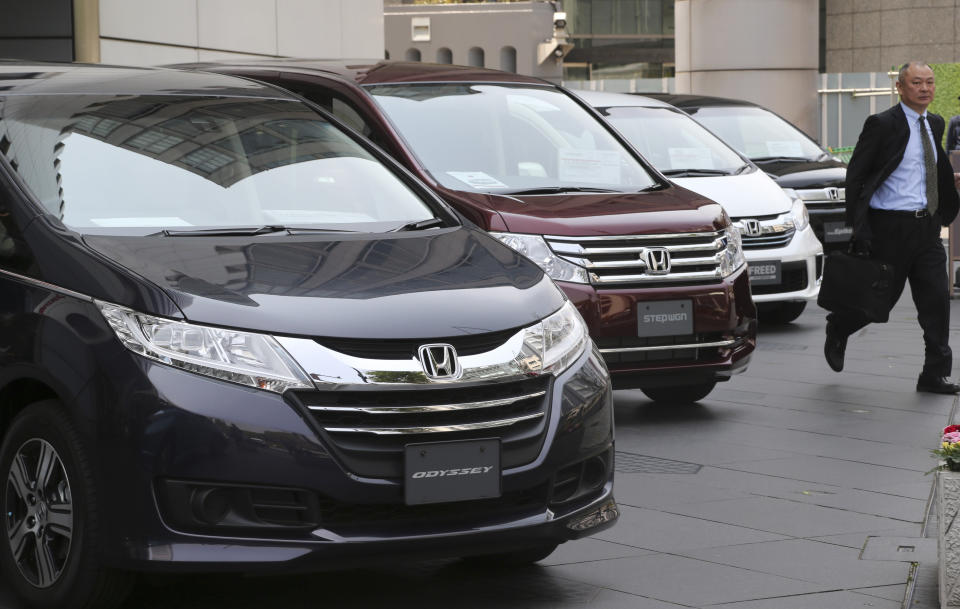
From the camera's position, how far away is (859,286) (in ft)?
29.6

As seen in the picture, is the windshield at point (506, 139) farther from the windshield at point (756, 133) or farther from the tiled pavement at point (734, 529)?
the windshield at point (756, 133)

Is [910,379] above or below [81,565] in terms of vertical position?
below

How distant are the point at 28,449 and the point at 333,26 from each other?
12665 mm

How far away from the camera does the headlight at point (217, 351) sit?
4.08 metres

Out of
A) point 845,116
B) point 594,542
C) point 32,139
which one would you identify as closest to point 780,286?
point 594,542

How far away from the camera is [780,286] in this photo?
38.9ft

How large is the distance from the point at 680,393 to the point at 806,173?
572 cm

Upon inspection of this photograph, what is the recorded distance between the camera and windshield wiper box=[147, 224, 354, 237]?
4.78 m

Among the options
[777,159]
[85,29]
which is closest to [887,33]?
[777,159]

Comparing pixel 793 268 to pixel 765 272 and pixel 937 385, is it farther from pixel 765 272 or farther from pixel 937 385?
pixel 937 385

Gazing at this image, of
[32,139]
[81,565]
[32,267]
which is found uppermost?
[32,139]

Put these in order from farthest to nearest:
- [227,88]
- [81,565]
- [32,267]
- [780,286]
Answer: [780,286] → [227,88] → [32,267] → [81,565]

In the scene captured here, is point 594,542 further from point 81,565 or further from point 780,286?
point 780,286

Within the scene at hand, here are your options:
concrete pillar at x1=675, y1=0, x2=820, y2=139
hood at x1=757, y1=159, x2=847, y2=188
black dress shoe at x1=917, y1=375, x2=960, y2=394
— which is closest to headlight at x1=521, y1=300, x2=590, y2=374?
black dress shoe at x1=917, y1=375, x2=960, y2=394
